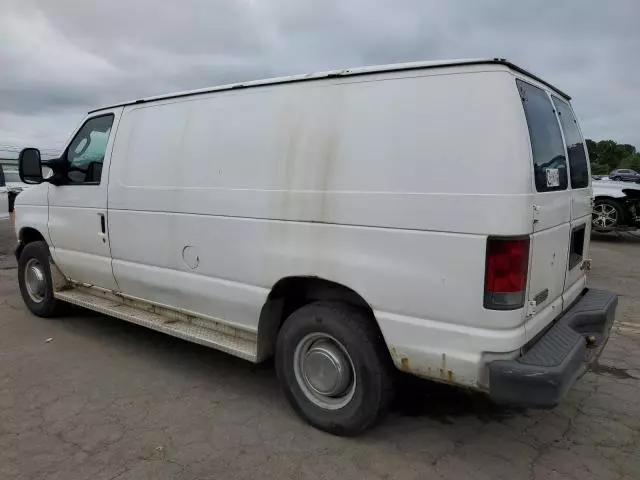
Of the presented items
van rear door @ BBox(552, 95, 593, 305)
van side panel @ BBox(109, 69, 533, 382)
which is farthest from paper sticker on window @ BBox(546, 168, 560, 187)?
van side panel @ BBox(109, 69, 533, 382)

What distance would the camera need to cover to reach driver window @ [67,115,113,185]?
473cm

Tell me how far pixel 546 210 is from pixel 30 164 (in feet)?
14.8

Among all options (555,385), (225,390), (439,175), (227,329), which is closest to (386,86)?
(439,175)

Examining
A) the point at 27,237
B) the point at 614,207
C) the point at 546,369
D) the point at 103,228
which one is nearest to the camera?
the point at 546,369

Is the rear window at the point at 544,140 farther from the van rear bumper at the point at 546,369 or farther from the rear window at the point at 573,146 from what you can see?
the van rear bumper at the point at 546,369

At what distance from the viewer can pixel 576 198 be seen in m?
3.53

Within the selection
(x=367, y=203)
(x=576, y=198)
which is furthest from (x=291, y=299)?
(x=576, y=198)

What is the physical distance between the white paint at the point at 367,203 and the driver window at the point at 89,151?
59 centimetres

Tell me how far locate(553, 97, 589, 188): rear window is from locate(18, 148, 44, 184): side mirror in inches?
176

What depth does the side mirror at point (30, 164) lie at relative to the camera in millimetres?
5008

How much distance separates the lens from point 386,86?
3.02 m

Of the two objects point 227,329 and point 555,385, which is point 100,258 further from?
point 555,385

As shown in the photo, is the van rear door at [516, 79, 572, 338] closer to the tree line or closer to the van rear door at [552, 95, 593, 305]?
the van rear door at [552, 95, 593, 305]

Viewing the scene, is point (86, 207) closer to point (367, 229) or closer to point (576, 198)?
point (367, 229)
